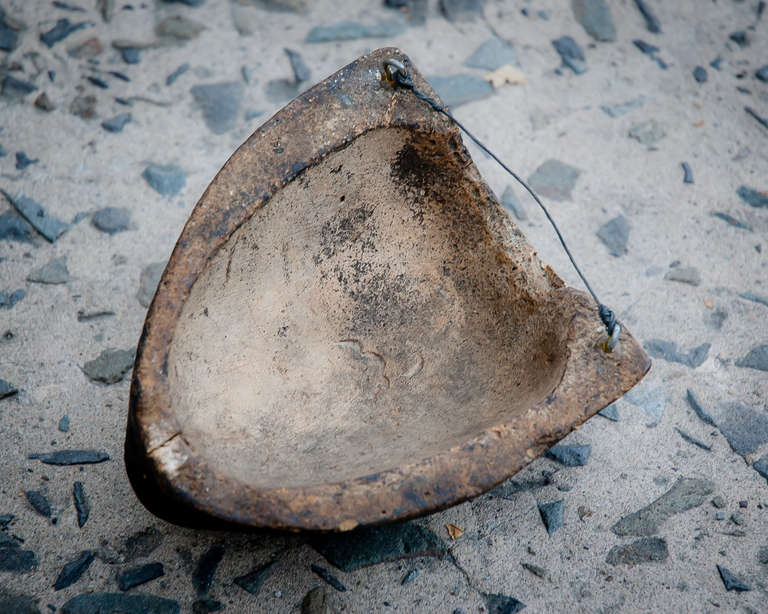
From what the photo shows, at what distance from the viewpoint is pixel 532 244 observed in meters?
3.17

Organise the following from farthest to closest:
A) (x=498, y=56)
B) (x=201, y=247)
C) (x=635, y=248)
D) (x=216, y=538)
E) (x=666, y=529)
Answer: (x=498, y=56) < (x=635, y=248) < (x=666, y=529) < (x=216, y=538) < (x=201, y=247)

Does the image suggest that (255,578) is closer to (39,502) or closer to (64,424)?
(39,502)

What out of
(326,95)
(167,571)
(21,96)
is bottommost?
(167,571)

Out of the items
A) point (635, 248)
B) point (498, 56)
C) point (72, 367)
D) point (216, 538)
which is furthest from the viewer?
point (498, 56)

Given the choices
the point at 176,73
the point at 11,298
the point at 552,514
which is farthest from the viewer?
the point at 176,73

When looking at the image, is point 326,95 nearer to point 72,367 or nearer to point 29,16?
point 72,367

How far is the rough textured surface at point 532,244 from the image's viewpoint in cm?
209

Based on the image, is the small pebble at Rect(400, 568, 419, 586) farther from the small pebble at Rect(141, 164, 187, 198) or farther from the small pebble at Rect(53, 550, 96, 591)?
the small pebble at Rect(141, 164, 187, 198)

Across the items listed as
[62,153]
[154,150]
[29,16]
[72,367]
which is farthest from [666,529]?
[29,16]

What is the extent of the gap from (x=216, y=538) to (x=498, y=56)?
301cm

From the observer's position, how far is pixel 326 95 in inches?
85.0

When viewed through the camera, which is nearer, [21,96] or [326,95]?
[326,95]

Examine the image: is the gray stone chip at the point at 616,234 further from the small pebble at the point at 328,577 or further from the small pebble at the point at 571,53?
the small pebble at the point at 328,577

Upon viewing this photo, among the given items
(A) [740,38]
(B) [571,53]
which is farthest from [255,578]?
(A) [740,38]
